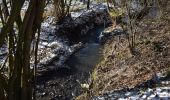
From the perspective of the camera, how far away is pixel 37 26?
148 inches

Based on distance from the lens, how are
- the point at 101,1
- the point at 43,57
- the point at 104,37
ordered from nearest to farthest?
the point at 43,57 → the point at 104,37 → the point at 101,1

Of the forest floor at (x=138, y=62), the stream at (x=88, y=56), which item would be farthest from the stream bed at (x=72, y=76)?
the forest floor at (x=138, y=62)

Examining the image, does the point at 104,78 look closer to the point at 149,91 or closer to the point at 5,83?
the point at 149,91

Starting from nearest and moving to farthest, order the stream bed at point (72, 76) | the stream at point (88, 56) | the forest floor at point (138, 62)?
the forest floor at point (138, 62) → the stream bed at point (72, 76) → the stream at point (88, 56)

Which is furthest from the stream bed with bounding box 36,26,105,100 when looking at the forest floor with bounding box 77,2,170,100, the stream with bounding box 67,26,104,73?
the forest floor with bounding box 77,2,170,100

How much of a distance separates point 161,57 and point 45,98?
7.85 feet

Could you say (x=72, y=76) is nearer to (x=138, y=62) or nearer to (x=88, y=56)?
(x=88, y=56)

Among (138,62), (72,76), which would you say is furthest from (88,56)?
(138,62)

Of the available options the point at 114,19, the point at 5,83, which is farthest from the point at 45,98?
the point at 114,19

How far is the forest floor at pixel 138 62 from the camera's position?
6379mm

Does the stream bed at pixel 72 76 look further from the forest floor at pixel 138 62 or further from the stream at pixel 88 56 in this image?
the forest floor at pixel 138 62

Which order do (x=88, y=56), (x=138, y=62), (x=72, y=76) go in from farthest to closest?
(x=88, y=56) < (x=72, y=76) < (x=138, y=62)

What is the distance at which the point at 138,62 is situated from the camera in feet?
25.1

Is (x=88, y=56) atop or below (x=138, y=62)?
below
